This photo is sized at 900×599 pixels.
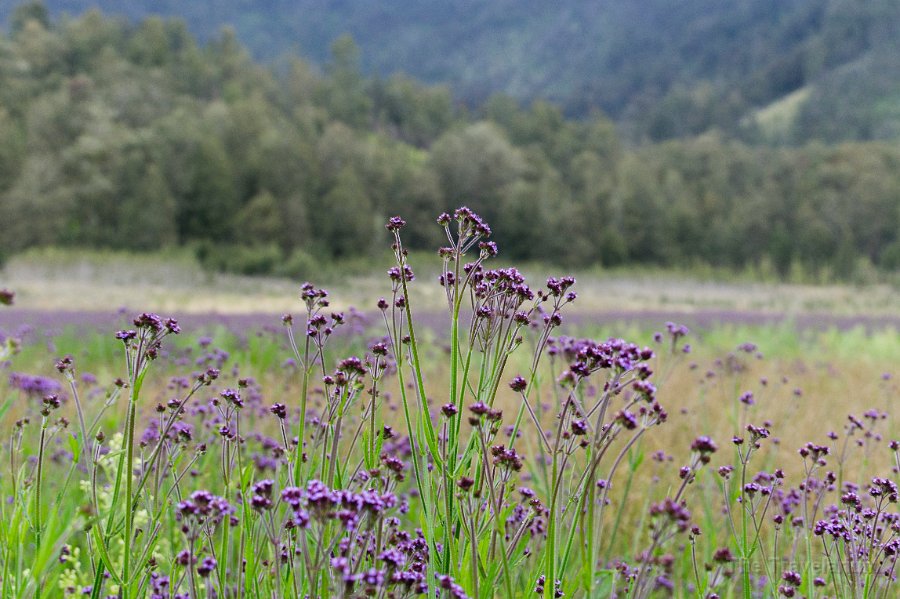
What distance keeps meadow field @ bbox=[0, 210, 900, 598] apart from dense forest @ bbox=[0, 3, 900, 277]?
67.5 feet

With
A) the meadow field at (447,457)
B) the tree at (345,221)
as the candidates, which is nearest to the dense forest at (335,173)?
the tree at (345,221)

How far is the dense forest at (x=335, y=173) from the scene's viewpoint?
2877 centimetres

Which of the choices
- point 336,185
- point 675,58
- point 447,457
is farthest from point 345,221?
point 675,58

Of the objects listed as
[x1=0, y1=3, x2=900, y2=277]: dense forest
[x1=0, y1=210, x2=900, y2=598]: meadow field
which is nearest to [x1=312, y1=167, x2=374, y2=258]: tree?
[x1=0, y1=3, x2=900, y2=277]: dense forest

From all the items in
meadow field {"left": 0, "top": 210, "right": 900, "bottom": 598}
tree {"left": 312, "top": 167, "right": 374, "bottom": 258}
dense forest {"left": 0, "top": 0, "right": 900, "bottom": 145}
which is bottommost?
meadow field {"left": 0, "top": 210, "right": 900, "bottom": 598}

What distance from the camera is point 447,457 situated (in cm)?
120

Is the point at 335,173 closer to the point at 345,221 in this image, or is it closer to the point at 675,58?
the point at 345,221

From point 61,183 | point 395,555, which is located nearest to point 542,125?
point 61,183

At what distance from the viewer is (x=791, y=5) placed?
127 m

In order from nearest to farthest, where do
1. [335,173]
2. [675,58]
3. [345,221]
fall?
[345,221] < [335,173] < [675,58]

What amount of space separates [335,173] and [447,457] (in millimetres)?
33842

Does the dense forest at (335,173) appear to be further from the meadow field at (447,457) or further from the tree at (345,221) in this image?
the meadow field at (447,457)

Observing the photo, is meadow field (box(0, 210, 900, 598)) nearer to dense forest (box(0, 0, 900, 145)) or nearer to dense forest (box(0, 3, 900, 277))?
dense forest (box(0, 3, 900, 277))

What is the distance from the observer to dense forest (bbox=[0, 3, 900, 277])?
28.8m
